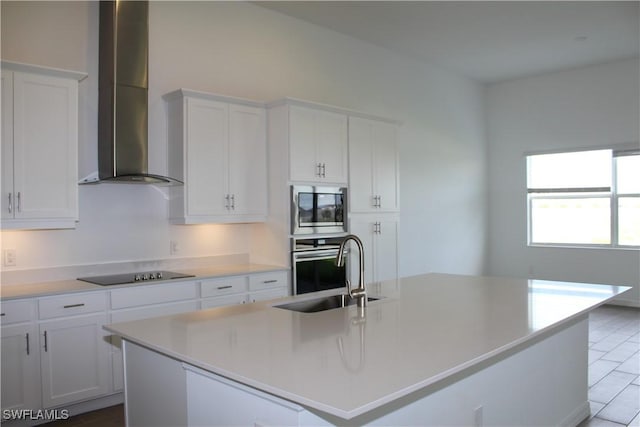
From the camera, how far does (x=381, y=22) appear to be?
18.4 feet

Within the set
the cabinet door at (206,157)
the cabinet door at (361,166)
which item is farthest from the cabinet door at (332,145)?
the cabinet door at (206,157)

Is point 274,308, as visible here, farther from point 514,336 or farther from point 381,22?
point 381,22

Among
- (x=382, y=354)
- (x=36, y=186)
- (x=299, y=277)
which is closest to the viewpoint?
(x=382, y=354)

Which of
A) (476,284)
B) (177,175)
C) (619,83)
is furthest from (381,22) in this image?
(619,83)

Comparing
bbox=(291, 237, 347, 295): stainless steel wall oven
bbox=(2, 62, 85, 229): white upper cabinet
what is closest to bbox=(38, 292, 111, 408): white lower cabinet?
bbox=(2, 62, 85, 229): white upper cabinet

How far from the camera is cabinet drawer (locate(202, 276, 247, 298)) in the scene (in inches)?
159

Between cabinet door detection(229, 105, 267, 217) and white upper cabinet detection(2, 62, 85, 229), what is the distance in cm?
131

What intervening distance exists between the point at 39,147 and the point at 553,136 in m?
6.94

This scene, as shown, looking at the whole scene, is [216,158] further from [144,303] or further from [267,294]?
[144,303]

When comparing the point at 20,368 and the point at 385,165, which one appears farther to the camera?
the point at 385,165

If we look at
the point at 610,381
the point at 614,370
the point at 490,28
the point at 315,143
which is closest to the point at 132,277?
the point at 315,143

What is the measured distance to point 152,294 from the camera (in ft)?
12.2

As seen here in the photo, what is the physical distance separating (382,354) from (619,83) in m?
7.04

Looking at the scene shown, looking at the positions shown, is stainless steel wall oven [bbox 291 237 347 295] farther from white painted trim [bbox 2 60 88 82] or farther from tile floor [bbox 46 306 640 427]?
white painted trim [bbox 2 60 88 82]
